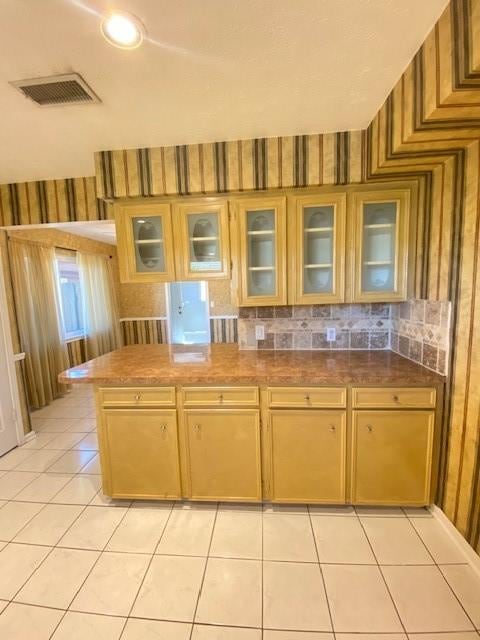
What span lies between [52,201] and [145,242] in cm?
105

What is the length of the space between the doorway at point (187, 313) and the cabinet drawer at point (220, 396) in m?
4.10

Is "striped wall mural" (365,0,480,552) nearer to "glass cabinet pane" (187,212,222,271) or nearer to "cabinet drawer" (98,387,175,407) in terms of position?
"glass cabinet pane" (187,212,222,271)

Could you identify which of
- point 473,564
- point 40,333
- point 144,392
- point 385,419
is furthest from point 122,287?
point 473,564

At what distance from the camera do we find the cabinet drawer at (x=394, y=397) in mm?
1769

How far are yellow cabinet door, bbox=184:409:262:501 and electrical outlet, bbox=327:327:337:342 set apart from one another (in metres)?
0.93

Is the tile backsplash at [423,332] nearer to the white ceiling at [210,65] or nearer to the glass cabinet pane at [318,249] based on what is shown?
the glass cabinet pane at [318,249]

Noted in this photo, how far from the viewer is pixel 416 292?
6.56 feet

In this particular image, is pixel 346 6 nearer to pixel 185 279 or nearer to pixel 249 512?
pixel 185 279

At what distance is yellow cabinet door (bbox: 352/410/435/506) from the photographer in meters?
1.80

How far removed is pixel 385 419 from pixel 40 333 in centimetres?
419

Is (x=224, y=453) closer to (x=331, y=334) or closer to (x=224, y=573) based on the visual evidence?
(x=224, y=573)

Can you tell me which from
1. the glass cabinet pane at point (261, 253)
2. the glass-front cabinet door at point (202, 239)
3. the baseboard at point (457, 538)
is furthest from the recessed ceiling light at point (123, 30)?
the baseboard at point (457, 538)

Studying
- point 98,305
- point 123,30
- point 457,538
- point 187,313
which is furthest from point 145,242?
point 187,313

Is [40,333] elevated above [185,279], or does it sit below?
below
